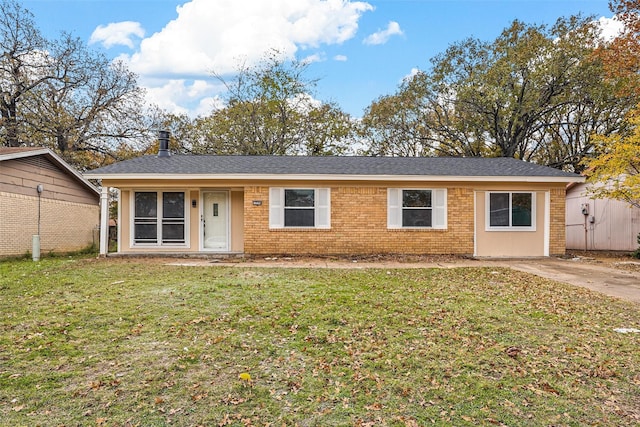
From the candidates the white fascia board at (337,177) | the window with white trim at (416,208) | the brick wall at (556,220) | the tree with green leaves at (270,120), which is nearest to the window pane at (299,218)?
the white fascia board at (337,177)

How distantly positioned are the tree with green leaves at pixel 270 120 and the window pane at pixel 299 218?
13726 mm

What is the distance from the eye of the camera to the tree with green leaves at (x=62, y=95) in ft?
61.9

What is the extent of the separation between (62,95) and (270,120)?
11.3m

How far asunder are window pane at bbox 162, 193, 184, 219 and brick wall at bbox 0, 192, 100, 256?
452 cm

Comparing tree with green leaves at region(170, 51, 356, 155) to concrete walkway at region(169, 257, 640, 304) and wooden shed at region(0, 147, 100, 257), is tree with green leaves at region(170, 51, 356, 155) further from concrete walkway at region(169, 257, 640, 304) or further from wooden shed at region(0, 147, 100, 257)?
concrete walkway at region(169, 257, 640, 304)

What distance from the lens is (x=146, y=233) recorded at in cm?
1199

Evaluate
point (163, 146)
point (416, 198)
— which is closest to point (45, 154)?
point (163, 146)

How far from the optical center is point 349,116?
26344 mm

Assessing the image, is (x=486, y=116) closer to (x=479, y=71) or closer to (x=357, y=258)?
(x=479, y=71)

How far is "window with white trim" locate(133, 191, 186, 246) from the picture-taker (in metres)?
12.0

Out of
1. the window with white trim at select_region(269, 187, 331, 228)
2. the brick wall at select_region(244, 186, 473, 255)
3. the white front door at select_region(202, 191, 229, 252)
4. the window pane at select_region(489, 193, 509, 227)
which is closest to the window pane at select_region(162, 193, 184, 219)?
the white front door at select_region(202, 191, 229, 252)

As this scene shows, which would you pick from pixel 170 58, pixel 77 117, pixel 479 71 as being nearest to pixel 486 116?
pixel 479 71

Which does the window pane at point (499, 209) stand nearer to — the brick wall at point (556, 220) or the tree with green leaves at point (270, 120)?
the brick wall at point (556, 220)

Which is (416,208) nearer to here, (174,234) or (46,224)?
(174,234)
